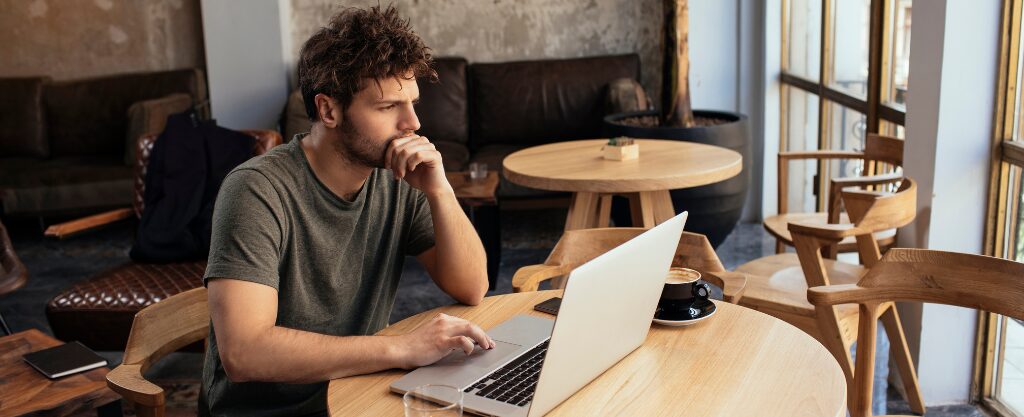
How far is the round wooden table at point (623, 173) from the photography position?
3.16 meters

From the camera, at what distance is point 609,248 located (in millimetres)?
2299

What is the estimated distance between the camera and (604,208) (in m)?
3.66

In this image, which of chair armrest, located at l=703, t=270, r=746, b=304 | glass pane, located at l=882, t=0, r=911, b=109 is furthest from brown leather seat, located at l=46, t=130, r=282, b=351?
glass pane, located at l=882, t=0, r=911, b=109

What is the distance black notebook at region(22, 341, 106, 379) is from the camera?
2146 millimetres

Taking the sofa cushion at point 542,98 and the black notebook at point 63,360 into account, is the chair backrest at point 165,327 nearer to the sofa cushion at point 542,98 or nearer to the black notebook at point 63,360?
the black notebook at point 63,360

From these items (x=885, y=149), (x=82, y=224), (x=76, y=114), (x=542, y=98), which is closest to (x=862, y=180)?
(x=885, y=149)

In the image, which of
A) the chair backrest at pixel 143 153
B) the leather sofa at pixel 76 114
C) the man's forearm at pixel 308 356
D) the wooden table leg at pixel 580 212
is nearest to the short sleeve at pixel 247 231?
the man's forearm at pixel 308 356

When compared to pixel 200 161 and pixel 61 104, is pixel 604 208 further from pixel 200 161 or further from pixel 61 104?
pixel 61 104

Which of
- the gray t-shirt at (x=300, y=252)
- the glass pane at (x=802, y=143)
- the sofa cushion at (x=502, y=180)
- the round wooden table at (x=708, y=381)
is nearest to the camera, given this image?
the round wooden table at (x=708, y=381)

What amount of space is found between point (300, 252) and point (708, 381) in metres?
0.76

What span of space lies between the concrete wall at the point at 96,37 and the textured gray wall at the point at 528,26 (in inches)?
32.6

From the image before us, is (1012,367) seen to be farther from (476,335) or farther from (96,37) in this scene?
(96,37)

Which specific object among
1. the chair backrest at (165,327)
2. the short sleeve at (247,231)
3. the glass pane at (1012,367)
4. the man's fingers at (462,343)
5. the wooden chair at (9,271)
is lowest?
the glass pane at (1012,367)

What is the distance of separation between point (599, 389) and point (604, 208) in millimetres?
2292
